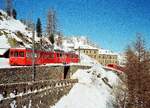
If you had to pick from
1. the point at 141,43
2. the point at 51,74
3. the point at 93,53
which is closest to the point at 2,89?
the point at 51,74

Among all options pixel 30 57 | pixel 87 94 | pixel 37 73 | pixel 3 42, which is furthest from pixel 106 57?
pixel 37 73

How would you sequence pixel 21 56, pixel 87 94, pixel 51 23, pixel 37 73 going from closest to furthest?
pixel 37 73, pixel 21 56, pixel 87 94, pixel 51 23

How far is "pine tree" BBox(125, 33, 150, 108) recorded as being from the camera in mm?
37750

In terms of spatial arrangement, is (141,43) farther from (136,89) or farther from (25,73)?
(25,73)

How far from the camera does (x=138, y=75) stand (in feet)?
127

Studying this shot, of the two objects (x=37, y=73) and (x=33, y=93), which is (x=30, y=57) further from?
(x=33, y=93)

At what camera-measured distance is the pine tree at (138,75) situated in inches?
1486

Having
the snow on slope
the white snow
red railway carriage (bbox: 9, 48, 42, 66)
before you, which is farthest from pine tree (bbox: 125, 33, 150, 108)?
the white snow

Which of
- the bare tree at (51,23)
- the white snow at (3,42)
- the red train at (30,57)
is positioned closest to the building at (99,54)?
the bare tree at (51,23)

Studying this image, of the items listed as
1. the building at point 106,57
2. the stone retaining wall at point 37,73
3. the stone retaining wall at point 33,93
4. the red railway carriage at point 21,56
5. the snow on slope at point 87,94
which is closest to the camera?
the stone retaining wall at point 33,93

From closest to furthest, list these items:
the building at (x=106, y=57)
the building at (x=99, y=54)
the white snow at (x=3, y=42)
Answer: the white snow at (x=3, y=42)
the building at (x=99, y=54)
the building at (x=106, y=57)

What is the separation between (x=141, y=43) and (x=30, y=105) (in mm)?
18282

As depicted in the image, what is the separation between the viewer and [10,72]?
30797 mm

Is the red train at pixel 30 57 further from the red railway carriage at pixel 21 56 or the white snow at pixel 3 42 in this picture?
the white snow at pixel 3 42
